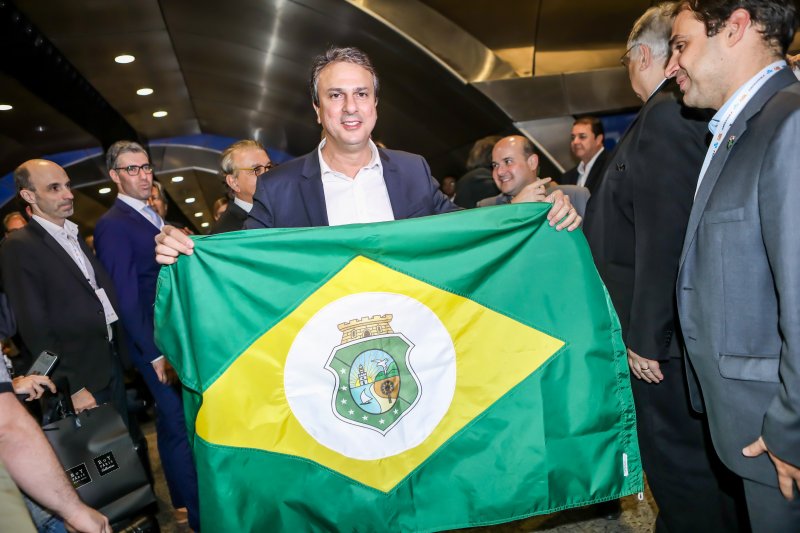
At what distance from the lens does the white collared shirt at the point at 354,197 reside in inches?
98.8

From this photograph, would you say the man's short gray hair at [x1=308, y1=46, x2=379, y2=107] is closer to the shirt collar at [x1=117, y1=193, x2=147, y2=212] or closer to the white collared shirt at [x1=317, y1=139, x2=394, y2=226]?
the white collared shirt at [x1=317, y1=139, x2=394, y2=226]

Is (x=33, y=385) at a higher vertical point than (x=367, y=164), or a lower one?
lower

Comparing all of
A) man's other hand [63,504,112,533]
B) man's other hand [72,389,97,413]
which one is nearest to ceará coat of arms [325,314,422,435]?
man's other hand [63,504,112,533]

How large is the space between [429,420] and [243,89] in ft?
34.0

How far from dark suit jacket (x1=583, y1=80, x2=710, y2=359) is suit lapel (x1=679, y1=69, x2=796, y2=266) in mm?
470

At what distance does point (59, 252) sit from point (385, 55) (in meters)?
5.52

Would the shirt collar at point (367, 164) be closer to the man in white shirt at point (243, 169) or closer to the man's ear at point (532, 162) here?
the man in white shirt at point (243, 169)

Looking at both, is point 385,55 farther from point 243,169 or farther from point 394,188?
point 394,188

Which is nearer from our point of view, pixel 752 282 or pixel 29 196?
pixel 752 282

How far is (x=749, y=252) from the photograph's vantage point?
1744 millimetres

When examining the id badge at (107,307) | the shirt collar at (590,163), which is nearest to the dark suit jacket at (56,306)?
the id badge at (107,307)

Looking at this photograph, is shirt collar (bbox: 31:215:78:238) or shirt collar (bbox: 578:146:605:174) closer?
shirt collar (bbox: 31:215:78:238)

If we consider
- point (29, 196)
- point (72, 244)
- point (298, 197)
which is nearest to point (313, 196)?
point (298, 197)

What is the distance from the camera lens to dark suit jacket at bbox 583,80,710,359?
244 centimetres
